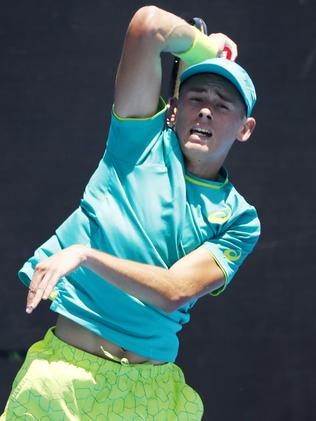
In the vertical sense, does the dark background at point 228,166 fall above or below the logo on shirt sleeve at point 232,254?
below

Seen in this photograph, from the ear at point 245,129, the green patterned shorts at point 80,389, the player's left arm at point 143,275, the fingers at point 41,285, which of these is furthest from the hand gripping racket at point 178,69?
the fingers at point 41,285

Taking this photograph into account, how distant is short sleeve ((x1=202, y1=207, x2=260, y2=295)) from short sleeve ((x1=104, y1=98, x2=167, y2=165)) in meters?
0.34

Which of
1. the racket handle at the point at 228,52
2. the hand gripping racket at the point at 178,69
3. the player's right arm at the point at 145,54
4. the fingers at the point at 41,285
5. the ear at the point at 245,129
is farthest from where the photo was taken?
the hand gripping racket at the point at 178,69

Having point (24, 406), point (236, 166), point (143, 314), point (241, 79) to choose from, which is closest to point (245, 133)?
point (241, 79)

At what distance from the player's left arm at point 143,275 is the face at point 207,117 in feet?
1.01

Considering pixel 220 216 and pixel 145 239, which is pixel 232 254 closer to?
pixel 220 216

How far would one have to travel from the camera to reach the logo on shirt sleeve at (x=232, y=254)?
358cm

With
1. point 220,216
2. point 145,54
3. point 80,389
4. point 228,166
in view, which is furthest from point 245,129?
point 228,166

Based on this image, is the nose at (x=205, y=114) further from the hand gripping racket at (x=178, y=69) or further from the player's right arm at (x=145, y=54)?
the hand gripping racket at (x=178, y=69)

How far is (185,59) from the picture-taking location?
3617mm

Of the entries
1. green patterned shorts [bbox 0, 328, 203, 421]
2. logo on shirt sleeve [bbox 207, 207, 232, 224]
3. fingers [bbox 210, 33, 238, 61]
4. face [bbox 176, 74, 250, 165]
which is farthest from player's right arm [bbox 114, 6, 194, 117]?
green patterned shorts [bbox 0, 328, 203, 421]

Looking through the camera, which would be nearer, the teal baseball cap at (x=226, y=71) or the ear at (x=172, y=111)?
the teal baseball cap at (x=226, y=71)

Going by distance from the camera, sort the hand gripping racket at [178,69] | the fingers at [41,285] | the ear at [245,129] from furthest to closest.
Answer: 1. the hand gripping racket at [178,69]
2. the ear at [245,129]
3. the fingers at [41,285]

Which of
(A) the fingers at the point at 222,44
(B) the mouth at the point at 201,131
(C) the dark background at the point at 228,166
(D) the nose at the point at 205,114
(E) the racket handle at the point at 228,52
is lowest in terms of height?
(C) the dark background at the point at 228,166
